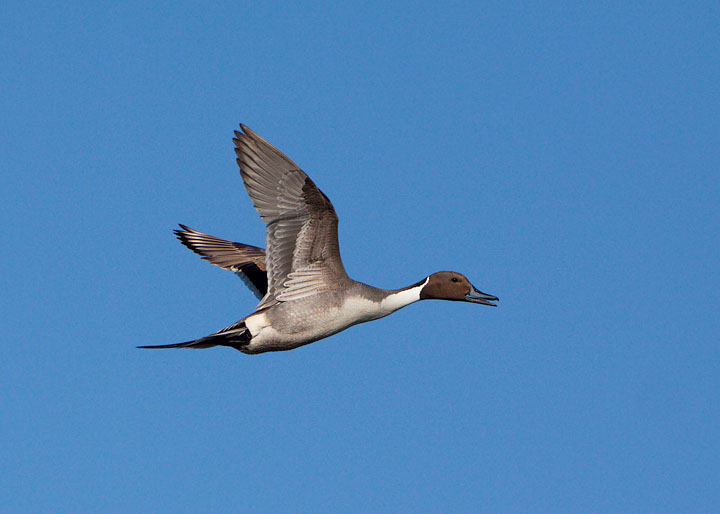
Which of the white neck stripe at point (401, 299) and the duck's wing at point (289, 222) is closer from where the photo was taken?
the duck's wing at point (289, 222)

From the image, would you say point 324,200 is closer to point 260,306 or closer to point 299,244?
point 299,244

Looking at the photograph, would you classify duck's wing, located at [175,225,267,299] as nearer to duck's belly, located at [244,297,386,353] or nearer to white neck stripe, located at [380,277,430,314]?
duck's belly, located at [244,297,386,353]

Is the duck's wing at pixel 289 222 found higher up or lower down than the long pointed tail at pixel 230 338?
higher up

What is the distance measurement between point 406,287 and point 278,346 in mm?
1715

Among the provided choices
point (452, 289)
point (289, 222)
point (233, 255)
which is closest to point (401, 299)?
point (452, 289)

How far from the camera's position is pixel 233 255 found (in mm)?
13250

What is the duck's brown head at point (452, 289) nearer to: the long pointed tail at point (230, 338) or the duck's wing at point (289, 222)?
the duck's wing at point (289, 222)

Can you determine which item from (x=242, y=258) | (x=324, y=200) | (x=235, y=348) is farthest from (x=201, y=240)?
(x=324, y=200)

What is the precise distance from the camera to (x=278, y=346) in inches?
417

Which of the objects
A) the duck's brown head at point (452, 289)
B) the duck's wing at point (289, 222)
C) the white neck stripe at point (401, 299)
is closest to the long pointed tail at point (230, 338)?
the duck's wing at point (289, 222)

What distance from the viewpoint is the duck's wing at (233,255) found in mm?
12578

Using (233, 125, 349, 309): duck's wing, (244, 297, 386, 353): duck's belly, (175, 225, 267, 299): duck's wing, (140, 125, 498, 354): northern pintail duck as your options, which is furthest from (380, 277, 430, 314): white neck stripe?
(175, 225, 267, 299): duck's wing

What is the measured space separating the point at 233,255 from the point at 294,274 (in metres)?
3.04

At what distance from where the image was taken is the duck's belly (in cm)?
1039
